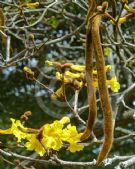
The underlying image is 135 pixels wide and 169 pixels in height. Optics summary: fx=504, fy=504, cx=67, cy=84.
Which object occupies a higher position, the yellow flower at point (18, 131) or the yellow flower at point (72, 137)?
the yellow flower at point (18, 131)

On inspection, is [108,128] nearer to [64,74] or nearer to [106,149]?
[106,149]

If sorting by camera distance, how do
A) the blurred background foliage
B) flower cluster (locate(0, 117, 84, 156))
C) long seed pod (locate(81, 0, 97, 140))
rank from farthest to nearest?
the blurred background foliage < flower cluster (locate(0, 117, 84, 156)) < long seed pod (locate(81, 0, 97, 140))

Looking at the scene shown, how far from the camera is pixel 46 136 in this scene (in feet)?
4.92

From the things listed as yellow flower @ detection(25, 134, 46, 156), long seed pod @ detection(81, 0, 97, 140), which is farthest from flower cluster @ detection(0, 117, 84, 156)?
long seed pod @ detection(81, 0, 97, 140)

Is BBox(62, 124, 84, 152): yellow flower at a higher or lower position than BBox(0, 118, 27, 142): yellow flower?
lower

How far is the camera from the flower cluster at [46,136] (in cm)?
149

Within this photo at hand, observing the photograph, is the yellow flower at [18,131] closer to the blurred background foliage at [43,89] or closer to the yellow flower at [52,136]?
the yellow flower at [52,136]

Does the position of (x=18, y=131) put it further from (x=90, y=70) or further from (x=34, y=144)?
(x=90, y=70)

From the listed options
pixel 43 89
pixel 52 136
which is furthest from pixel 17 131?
pixel 43 89

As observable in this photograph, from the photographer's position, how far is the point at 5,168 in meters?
3.65

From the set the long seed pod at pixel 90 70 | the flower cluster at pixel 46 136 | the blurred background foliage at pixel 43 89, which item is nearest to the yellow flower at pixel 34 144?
the flower cluster at pixel 46 136

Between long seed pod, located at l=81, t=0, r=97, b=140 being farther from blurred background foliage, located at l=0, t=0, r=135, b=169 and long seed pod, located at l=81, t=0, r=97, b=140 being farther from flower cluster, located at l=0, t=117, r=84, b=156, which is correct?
blurred background foliage, located at l=0, t=0, r=135, b=169

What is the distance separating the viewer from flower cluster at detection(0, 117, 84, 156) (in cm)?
149

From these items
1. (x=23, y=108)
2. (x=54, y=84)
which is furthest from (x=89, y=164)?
(x=23, y=108)
